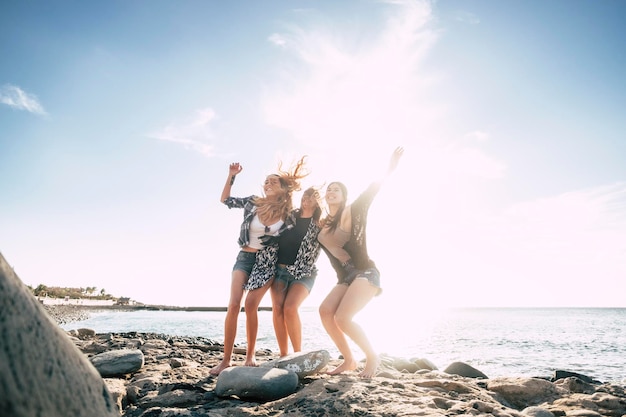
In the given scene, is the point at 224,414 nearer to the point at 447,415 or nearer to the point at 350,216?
the point at 447,415

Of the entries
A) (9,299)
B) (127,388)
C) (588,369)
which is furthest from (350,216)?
(588,369)

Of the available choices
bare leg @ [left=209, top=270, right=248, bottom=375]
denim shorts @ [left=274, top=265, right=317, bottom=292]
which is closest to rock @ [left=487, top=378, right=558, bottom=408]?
denim shorts @ [left=274, top=265, right=317, bottom=292]

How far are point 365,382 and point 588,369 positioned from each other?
43.5ft

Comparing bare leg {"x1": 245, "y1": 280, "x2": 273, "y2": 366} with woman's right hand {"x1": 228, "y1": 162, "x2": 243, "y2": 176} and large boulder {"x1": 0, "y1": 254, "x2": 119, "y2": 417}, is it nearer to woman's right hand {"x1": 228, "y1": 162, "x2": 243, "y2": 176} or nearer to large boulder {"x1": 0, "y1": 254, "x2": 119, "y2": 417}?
woman's right hand {"x1": 228, "y1": 162, "x2": 243, "y2": 176}

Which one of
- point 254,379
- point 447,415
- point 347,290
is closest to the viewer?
point 447,415

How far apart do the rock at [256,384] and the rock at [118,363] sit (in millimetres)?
2209

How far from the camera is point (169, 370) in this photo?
6.13 meters

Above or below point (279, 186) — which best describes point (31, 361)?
below

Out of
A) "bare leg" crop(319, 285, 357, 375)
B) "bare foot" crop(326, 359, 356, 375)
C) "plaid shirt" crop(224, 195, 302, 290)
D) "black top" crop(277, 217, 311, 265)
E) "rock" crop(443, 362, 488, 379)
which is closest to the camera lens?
"bare foot" crop(326, 359, 356, 375)

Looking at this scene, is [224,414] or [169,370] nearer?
[224,414]

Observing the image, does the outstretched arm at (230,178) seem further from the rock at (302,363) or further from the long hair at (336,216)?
the rock at (302,363)

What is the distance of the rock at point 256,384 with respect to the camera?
4340mm

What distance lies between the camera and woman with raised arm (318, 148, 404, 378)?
553 centimetres

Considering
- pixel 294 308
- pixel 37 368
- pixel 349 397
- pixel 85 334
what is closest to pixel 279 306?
pixel 294 308
